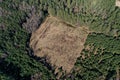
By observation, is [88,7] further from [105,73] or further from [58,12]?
[105,73]

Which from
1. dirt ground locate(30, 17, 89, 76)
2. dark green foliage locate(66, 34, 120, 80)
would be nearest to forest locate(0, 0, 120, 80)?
dark green foliage locate(66, 34, 120, 80)

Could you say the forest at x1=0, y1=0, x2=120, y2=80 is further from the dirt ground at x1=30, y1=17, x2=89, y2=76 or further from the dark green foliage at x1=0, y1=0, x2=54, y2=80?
the dirt ground at x1=30, y1=17, x2=89, y2=76

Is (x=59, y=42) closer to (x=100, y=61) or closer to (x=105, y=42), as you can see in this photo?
(x=105, y=42)

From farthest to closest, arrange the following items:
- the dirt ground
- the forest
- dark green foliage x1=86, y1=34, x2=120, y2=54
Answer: the dirt ground
dark green foliage x1=86, y1=34, x2=120, y2=54
the forest

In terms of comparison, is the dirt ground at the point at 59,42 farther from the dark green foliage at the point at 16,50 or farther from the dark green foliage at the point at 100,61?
the dark green foliage at the point at 16,50

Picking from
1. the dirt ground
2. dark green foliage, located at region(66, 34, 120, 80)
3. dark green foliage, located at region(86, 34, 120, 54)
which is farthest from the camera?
the dirt ground

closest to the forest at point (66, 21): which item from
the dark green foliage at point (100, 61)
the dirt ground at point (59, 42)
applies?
the dark green foliage at point (100, 61)

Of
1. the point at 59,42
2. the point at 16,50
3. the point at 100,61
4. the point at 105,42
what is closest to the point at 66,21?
the point at 59,42
